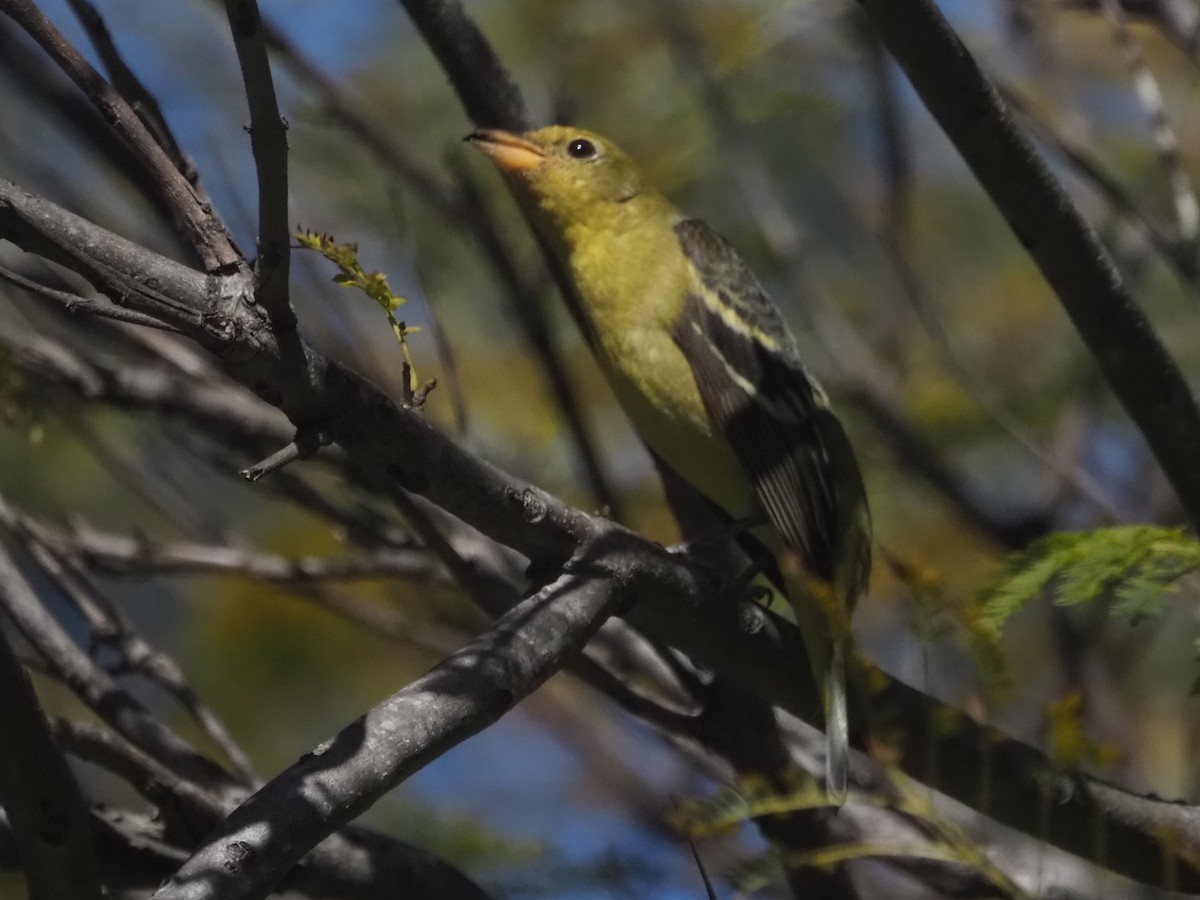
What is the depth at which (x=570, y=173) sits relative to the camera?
15.4 feet

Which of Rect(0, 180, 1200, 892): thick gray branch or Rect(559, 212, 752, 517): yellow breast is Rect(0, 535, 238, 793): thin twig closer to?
Rect(0, 180, 1200, 892): thick gray branch

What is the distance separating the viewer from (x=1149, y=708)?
693 cm

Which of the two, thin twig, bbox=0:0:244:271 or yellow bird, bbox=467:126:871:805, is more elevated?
thin twig, bbox=0:0:244:271

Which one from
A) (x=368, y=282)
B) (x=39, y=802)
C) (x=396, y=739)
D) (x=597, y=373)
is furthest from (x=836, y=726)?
(x=597, y=373)

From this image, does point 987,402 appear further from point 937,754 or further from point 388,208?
point 388,208

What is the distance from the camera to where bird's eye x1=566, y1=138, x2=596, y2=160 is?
465cm

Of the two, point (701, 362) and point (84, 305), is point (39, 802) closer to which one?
point (84, 305)

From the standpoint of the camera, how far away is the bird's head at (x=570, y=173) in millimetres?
4480

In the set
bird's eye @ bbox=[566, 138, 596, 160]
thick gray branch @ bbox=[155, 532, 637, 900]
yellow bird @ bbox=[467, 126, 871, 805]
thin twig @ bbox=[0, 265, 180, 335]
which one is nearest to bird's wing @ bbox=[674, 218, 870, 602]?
yellow bird @ bbox=[467, 126, 871, 805]

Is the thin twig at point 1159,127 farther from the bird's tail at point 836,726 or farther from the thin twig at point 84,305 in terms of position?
the thin twig at point 84,305

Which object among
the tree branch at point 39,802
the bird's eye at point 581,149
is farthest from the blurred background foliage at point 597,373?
the tree branch at point 39,802

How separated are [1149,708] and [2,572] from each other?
18.1ft

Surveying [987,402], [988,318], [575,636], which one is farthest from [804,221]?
[575,636]

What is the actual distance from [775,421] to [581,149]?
42.9 inches
